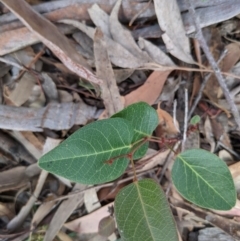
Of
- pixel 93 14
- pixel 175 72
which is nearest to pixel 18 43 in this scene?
pixel 93 14

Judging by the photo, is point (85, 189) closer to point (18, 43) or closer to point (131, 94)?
point (131, 94)

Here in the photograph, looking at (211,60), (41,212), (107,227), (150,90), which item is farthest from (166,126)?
(41,212)

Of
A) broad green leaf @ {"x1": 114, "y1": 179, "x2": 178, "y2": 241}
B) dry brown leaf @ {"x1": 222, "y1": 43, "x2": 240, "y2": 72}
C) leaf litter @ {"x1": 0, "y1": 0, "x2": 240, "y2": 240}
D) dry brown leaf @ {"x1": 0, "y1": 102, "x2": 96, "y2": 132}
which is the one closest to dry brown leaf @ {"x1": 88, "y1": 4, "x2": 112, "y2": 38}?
leaf litter @ {"x1": 0, "y1": 0, "x2": 240, "y2": 240}

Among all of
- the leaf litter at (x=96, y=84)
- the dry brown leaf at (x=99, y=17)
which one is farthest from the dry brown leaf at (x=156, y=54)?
the dry brown leaf at (x=99, y=17)

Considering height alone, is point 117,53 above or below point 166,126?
above

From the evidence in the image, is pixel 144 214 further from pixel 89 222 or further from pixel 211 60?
pixel 211 60

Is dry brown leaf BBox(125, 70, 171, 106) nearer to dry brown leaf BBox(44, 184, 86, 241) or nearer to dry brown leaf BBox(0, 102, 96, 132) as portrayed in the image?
dry brown leaf BBox(0, 102, 96, 132)

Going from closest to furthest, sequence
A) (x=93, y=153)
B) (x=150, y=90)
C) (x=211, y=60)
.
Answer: (x=93, y=153)
(x=211, y=60)
(x=150, y=90)
